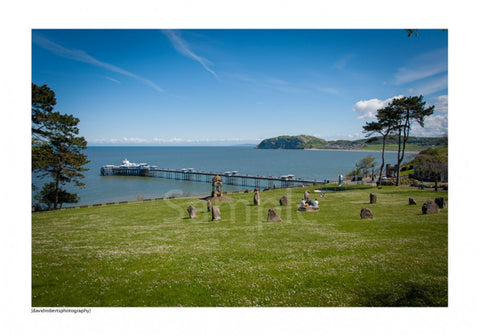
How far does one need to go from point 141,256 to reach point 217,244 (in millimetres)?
3403

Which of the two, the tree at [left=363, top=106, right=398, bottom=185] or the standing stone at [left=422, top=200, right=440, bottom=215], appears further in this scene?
the tree at [left=363, top=106, right=398, bottom=185]

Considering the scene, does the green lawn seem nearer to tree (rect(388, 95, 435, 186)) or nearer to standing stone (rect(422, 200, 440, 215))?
standing stone (rect(422, 200, 440, 215))

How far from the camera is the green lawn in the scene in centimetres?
693

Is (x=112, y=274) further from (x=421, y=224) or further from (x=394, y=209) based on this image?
(x=394, y=209)

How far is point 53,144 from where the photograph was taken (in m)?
28.5

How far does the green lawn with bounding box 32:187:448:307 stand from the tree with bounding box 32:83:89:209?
12573mm

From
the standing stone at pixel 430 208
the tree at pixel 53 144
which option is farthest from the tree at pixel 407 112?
the tree at pixel 53 144

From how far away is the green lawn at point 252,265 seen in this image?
6934 mm

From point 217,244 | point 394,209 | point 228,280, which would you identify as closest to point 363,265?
point 228,280

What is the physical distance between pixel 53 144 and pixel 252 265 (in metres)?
30.6

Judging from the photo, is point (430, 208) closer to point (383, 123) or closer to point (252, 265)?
point (252, 265)

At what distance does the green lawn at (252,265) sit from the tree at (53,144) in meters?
12.6

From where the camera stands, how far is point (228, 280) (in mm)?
7723

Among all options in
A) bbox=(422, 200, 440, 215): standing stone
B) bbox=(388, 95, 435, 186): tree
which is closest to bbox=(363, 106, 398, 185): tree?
bbox=(388, 95, 435, 186): tree
